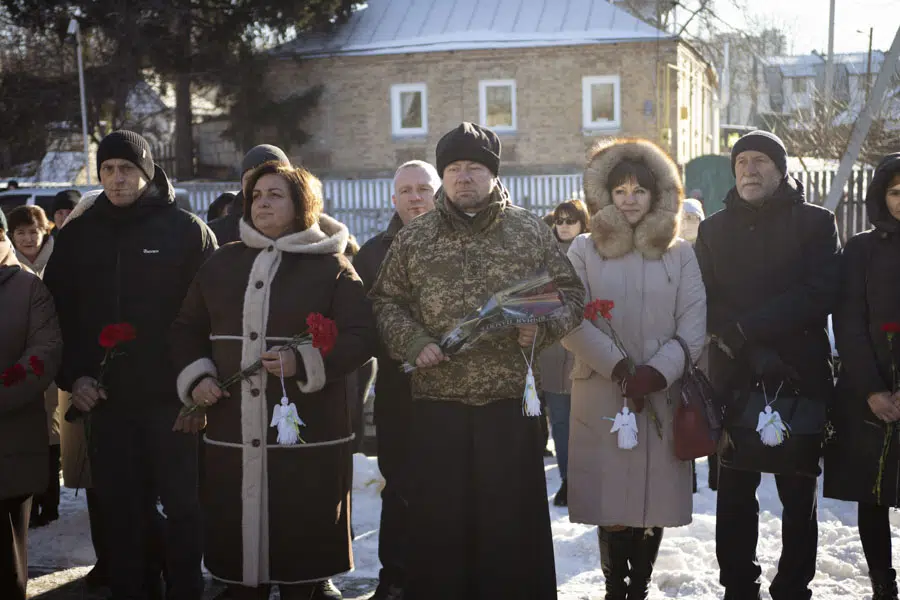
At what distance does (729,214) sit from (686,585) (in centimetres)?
180

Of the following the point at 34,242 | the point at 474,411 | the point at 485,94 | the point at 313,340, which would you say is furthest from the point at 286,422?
the point at 485,94

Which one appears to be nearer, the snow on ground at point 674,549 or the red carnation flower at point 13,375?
the red carnation flower at point 13,375

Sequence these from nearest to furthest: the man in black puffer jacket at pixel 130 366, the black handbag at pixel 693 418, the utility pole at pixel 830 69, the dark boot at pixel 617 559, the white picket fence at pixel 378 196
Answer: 1. the black handbag at pixel 693 418
2. the dark boot at pixel 617 559
3. the man in black puffer jacket at pixel 130 366
4. the utility pole at pixel 830 69
5. the white picket fence at pixel 378 196

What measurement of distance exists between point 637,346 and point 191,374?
1882 millimetres

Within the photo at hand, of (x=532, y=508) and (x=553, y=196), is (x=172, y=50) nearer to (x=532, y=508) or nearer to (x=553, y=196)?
(x=553, y=196)

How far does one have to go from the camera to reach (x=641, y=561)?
173 inches

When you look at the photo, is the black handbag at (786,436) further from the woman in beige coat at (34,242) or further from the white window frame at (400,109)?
the white window frame at (400,109)

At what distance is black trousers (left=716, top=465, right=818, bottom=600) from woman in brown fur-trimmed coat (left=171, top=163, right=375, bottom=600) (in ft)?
5.74

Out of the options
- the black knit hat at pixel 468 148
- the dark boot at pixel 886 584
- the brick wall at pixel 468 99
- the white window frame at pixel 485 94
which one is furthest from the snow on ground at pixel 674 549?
the white window frame at pixel 485 94

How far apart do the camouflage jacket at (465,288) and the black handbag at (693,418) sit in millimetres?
580

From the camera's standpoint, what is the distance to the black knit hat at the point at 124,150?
15.1ft

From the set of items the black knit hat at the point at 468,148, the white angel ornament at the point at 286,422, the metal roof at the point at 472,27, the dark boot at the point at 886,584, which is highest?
the metal roof at the point at 472,27

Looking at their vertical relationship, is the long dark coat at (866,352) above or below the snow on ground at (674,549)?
above

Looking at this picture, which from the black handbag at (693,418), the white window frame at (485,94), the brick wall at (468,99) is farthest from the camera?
the white window frame at (485,94)
